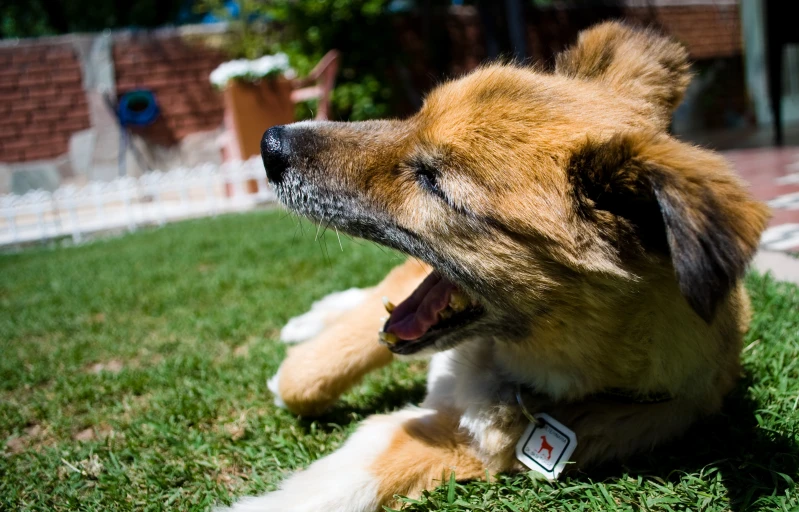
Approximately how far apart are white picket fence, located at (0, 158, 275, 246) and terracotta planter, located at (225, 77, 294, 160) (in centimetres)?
49

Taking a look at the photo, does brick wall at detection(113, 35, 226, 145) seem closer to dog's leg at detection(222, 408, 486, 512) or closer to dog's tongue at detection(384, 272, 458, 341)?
dog's tongue at detection(384, 272, 458, 341)

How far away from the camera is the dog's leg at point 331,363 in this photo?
7.48 feet

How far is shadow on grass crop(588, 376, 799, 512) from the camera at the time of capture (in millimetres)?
1703

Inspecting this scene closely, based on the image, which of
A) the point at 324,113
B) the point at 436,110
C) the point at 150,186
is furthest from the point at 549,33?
the point at 436,110

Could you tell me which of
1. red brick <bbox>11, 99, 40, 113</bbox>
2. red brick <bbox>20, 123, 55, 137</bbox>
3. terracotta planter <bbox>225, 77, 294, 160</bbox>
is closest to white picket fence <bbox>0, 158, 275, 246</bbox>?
terracotta planter <bbox>225, 77, 294, 160</bbox>

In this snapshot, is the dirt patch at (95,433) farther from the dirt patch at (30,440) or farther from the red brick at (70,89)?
the red brick at (70,89)

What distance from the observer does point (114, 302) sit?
4.73m

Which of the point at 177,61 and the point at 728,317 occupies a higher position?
the point at 177,61

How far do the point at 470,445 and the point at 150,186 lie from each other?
9.90 m

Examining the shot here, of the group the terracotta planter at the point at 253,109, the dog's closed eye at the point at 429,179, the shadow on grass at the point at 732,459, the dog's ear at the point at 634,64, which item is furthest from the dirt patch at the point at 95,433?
the terracotta planter at the point at 253,109

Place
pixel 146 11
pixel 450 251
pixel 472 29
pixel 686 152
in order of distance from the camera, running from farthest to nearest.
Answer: pixel 146 11
pixel 472 29
pixel 450 251
pixel 686 152

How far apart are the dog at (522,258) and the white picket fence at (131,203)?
8.27m

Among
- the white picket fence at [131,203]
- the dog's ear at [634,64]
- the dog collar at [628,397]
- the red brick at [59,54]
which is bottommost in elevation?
the white picket fence at [131,203]

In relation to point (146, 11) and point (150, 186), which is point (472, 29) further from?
point (146, 11)
